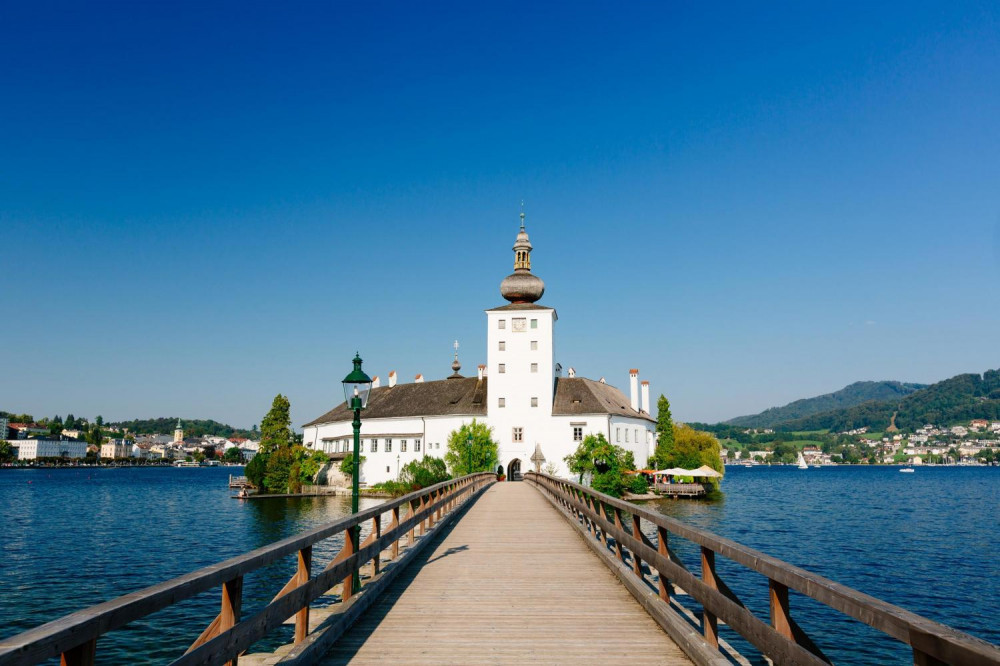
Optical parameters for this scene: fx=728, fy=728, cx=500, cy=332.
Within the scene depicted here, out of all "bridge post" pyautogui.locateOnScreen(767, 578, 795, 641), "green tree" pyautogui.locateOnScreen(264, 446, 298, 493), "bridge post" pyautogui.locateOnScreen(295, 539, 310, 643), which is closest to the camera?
"bridge post" pyautogui.locateOnScreen(767, 578, 795, 641)

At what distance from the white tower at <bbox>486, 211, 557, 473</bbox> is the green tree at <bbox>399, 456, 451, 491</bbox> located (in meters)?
6.10

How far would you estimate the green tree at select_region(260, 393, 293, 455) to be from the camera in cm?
8512

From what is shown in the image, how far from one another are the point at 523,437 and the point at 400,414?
14485mm

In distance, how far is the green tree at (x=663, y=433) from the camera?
75688 millimetres

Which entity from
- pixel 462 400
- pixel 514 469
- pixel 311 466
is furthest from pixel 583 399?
pixel 311 466

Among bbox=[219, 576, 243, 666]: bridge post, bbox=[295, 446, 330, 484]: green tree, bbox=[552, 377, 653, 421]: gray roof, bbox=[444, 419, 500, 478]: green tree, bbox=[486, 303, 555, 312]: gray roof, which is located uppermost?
bbox=[486, 303, 555, 312]: gray roof

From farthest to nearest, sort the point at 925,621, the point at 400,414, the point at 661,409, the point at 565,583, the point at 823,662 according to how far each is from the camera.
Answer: the point at 661,409 < the point at 400,414 < the point at 565,583 < the point at 823,662 < the point at 925,621

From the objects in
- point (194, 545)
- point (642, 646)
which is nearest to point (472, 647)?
point (642, 646)

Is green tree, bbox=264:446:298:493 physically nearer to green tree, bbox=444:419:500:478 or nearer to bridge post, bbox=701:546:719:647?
green tree, bbox=444:419:500:478

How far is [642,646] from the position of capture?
23.2 feet

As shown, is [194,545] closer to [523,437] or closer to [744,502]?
[523,437]

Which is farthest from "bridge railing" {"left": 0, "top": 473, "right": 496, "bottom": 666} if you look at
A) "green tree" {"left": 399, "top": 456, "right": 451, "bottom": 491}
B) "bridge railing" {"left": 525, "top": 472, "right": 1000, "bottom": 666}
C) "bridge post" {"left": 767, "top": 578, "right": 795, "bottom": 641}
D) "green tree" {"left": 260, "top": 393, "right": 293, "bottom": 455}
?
"green tree" {"left": 260, "top": 393, "right": 293, "bottom": 455}

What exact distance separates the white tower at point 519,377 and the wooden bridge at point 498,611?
170 feet

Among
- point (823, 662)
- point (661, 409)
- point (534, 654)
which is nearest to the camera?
point (823, 662)
